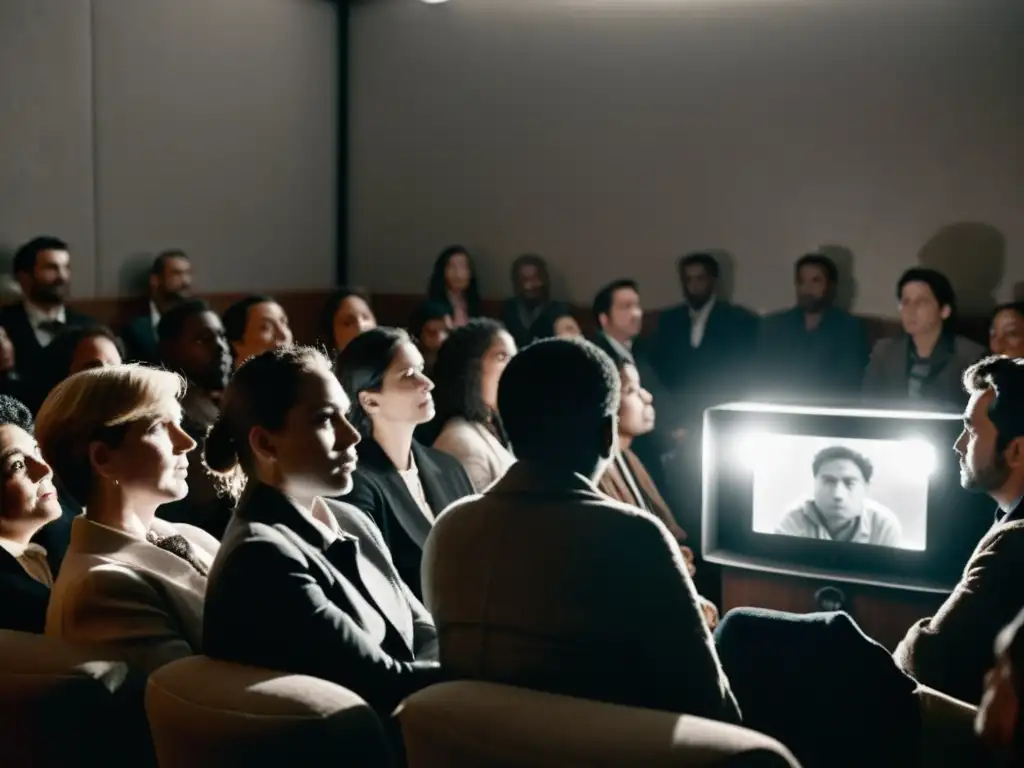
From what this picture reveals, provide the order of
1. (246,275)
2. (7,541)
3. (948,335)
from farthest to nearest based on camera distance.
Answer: (246,275) < (948,335) < (7,541)

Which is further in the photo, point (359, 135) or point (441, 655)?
point (359, 135)

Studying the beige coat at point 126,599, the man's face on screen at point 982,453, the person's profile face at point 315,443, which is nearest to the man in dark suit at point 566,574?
the person's profile face at point 315,443

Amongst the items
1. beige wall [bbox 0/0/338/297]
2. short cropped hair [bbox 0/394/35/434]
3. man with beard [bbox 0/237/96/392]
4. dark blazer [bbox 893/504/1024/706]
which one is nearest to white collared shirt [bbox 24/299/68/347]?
man with beard [bbox 0/237/96/392]

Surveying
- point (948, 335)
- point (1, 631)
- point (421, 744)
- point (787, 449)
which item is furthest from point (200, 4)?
point (421, 744)

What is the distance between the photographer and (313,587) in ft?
6.15

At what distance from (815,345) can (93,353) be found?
3975mm

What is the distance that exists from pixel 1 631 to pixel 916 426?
216 centimetres

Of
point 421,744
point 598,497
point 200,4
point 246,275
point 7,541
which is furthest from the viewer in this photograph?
point 246,275

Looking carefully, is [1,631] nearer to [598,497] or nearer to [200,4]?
[598,497]

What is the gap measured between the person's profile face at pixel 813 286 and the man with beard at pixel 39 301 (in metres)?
3.63

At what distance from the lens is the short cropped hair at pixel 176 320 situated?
412 centimetres

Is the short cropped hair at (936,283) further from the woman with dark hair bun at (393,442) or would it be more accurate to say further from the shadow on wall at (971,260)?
the woman with dark hair bun at (393,442)

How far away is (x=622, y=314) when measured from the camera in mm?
6465

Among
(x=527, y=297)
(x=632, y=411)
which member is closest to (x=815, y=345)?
(x=527, y=297)
